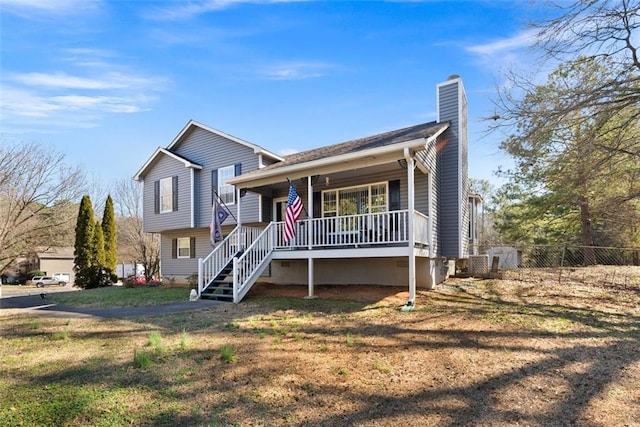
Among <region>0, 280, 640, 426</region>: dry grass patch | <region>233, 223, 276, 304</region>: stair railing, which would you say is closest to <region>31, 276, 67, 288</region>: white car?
<region>0, 280, 640, 426</region>: dry grass patch

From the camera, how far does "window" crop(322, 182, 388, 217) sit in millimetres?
13219

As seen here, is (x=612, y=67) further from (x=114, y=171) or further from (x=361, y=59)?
(x=114, y=171)

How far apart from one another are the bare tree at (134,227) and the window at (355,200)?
18.2 meters

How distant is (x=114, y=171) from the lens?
33.8 m

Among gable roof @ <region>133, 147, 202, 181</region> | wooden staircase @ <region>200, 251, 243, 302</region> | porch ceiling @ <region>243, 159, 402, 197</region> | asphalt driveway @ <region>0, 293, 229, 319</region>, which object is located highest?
gable roof @ <region>133, 147, 202, 181</region>

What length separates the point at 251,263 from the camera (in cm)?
1243

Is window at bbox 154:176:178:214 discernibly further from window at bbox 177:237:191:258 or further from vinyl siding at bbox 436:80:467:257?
vinyl siding at bbox 436:80:467:257

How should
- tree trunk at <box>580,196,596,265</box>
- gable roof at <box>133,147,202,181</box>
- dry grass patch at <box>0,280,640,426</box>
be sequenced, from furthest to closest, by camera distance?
tree trunk at <box>580,196,596,265</box> → gable roof at <box>133,147,202,181</box> → dry grass patch at <box>0,280,640,426</box>

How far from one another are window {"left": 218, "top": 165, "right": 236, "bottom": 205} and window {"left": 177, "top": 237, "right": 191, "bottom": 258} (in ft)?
13.8

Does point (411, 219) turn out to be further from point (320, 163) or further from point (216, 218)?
point (216, 218)

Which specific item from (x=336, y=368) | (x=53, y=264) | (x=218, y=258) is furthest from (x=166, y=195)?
(x=53, y=264)

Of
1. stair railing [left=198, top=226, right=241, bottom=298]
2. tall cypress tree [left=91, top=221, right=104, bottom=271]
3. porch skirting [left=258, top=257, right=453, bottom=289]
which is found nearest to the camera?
→ porch skirting [left=258, top=257, right=453, bottom=289]

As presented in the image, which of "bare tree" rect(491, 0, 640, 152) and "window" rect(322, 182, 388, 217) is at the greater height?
"bare tree" rect(491, 0, 640, 152)

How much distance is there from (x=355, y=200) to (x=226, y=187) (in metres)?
6.44
